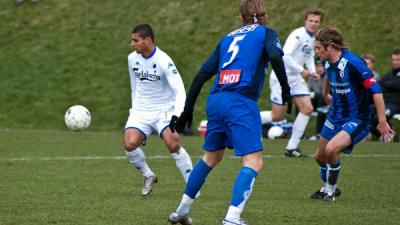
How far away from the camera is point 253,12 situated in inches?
304

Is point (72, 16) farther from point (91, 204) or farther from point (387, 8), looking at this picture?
point (91, 204)

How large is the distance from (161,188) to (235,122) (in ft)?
12.3

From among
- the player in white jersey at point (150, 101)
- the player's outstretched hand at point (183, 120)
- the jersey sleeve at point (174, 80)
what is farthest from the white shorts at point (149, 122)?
the player's outstretched hand at point (183, 120)

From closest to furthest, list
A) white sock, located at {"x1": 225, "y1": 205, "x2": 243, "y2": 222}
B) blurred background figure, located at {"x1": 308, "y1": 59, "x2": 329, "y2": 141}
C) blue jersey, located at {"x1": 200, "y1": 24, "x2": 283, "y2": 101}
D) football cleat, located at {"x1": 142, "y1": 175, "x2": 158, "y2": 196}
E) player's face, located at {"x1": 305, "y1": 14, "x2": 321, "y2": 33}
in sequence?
1. white sock, located at {"x1": 225, "y1": 205, "x2": 243, "y2": 222}
2. blue jersey, located at {"x1": 200, "y1": 24, "x2": 283, "y2": 101}
3. football cleat, located at {"x1": 142, "y1": 175, "x2": 158, "y2": 196}
4. player's face, located at {"x1": 305, "y1": 14, "x2": 321, "y2": 33}
5. blurred background figure, located at {"x1": 308, "y1": 59, "x2": 329, "y2": 141}

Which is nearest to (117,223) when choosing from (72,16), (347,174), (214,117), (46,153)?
Answer: (214,117)

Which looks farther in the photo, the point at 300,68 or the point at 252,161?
the point at 300,68

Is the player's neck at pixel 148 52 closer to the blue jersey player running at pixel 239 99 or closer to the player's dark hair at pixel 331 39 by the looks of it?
the player's dark hair at pixel 331 39

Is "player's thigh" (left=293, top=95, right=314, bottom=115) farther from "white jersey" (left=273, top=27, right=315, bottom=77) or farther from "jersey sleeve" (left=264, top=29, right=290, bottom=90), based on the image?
"jersey sleeve" (left=264, top=29, right=290, bottom=90)

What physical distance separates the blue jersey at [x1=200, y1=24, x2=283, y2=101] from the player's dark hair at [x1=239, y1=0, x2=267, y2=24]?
122 millimetres

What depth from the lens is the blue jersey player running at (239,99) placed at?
736 centimetres

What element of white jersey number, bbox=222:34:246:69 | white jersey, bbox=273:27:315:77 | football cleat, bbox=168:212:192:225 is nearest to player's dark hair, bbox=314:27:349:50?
white jersey number, bbox=222:34:246:69

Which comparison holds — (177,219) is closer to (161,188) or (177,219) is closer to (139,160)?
(139,160)

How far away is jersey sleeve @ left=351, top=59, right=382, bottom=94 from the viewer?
9.34 metres

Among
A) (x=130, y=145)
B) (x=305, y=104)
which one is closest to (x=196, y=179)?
(x=130, y=145)
